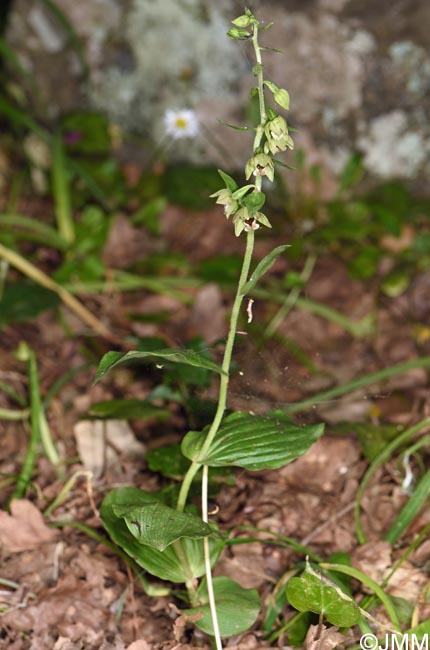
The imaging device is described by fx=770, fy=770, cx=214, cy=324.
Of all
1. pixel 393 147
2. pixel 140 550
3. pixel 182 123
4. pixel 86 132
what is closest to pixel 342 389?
pixel 140 550

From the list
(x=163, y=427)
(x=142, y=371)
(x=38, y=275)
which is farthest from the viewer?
(x=38, y=275)

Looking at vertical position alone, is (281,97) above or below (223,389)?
above

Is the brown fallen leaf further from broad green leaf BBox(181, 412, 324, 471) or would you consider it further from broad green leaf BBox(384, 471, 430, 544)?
broad green leaf BBox(384, 471, 430, 544)

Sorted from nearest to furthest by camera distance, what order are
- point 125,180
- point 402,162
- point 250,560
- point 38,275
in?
point 250,560, point 38,275, point 402,162, point 125,180

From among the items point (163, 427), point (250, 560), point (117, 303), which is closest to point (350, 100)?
point (117, 303)

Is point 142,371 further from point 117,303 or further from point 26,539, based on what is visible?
point 26,539

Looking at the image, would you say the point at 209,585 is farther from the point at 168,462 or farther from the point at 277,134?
the point at 277,134

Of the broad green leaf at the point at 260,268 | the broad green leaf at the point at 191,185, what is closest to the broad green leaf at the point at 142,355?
the broad green leaf at the point at 260,268
